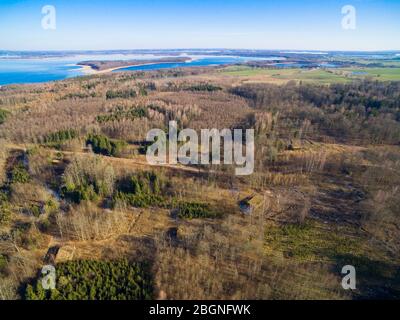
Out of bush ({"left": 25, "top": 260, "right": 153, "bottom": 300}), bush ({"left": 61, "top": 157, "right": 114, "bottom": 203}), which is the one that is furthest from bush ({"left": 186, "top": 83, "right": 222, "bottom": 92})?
bush ({"left": 25, "top": 260, "right": 153, "bottom": 300})

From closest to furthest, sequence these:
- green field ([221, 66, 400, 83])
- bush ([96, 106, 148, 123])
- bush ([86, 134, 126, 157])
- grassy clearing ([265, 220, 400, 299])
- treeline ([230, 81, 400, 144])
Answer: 1. grassy clearing ([265, 220, 400, 299])
2. bush ([86, 134, 126, 157])
3. treeline ([230, 81, 400, 144])
4. bush ([96, 106, 148, 123])
5. green field ([221, 66, 400, 83])

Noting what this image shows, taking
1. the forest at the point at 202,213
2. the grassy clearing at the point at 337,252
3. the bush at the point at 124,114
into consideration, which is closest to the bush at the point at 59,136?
the forest at the point at 202,213

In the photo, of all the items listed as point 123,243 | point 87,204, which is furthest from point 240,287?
point 87,204

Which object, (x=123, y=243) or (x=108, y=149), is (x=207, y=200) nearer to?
(x=123, y=243)

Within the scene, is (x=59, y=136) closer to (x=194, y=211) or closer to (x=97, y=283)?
(x=194, y=211)

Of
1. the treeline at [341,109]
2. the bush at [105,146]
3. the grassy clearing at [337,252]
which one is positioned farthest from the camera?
the treeline at [341,109]

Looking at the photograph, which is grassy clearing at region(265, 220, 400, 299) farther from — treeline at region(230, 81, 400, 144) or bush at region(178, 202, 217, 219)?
treeline at region(230, 81, 400, 144)

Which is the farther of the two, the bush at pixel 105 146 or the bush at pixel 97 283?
the bush at pixel 105 146

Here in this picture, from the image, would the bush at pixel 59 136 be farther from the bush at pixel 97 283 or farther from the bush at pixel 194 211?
the bush at pixel 97 283

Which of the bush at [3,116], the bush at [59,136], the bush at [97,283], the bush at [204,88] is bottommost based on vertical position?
the bush at [97,283]

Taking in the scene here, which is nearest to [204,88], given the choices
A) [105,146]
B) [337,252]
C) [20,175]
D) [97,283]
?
[105,146]
